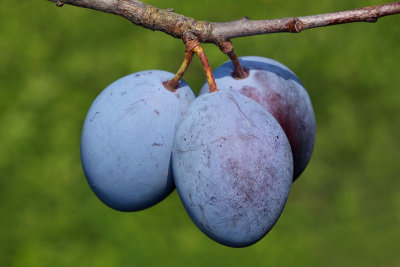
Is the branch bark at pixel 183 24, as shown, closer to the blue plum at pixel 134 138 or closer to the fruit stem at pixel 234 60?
the fruit stem at pixel 234 60

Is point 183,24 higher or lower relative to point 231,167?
higher

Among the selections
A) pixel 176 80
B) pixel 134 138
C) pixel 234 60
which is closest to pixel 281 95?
pixel 234 60

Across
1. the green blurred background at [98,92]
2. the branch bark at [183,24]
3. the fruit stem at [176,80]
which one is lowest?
the green blurred background at [98,92]

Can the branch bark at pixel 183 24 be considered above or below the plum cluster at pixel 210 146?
above

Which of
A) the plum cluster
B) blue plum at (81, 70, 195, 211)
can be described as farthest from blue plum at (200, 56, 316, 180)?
blue plum at (81, 70, 195, 211)

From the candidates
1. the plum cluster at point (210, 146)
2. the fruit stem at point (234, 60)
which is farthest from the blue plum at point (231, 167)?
the fruit stem at point (234, 60)

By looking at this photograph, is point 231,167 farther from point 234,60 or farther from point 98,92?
point 98,92

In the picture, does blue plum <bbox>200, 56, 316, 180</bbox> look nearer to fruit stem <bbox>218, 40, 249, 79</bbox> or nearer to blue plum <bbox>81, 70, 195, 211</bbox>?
fruit stem <bbox>218, 40, 249, 79</bbox>
